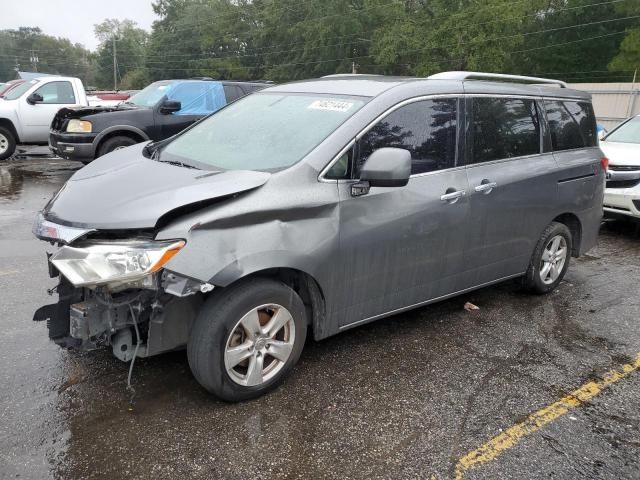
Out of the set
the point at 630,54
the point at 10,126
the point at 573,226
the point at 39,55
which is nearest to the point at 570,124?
the point at 573,226

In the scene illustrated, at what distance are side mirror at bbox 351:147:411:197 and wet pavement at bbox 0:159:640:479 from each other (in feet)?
4.13

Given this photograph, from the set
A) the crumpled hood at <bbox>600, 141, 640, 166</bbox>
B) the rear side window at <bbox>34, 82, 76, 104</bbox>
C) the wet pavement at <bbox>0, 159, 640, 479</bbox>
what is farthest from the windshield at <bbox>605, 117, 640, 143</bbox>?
the rear side window at <bbox>34, 82, 76, 104</bbox>

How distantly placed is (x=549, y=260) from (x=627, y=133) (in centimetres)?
492

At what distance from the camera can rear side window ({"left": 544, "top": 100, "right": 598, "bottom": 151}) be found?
4.82 metres

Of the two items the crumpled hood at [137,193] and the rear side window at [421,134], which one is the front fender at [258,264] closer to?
the crumpled hood at [137,193]

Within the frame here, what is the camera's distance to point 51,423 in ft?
9.55

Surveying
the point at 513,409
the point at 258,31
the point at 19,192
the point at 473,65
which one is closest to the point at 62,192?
the point at 513,409

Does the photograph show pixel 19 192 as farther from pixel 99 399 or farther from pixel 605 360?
pixel 605 360

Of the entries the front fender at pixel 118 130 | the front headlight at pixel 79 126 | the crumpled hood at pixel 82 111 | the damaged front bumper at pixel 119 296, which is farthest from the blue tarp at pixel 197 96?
the damaged front bumper at pixel 119 296

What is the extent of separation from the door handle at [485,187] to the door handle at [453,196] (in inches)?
6.6

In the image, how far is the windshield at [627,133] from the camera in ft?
27.5

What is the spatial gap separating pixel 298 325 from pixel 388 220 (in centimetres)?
88

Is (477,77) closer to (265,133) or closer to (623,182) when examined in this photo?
(265,133)

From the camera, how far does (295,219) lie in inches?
122
